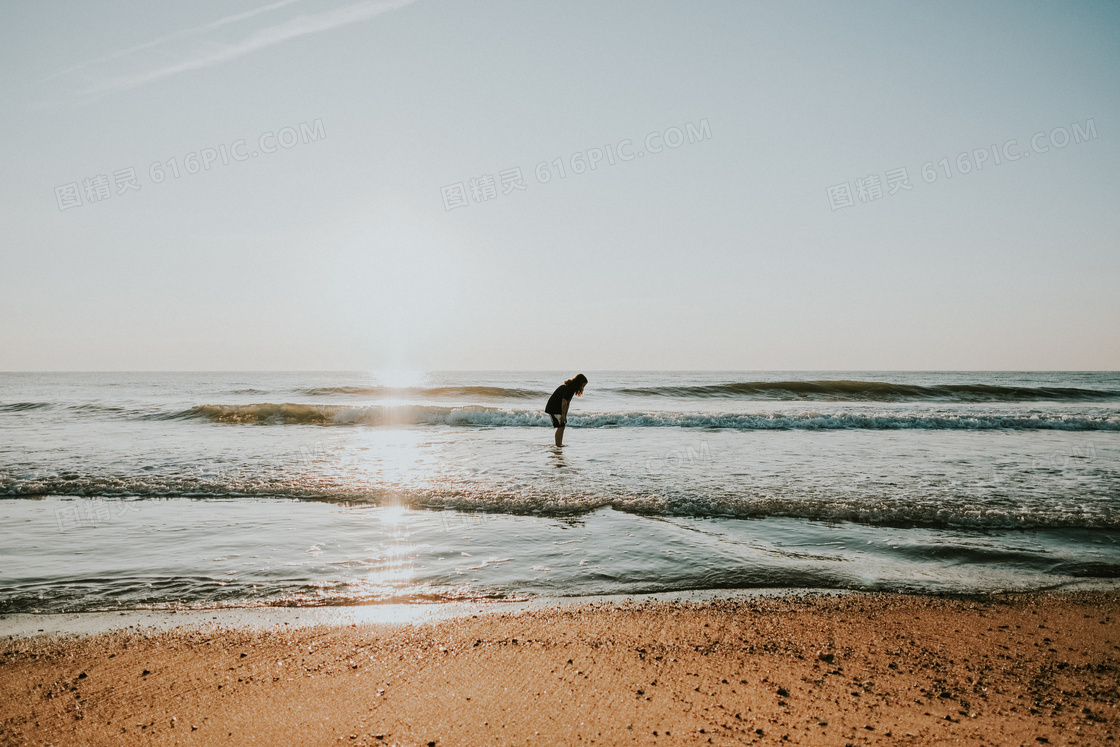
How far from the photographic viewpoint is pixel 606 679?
320 cm

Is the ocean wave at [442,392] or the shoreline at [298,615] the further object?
the ocean wave at [442,392]

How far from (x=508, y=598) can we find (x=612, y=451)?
27.9ft

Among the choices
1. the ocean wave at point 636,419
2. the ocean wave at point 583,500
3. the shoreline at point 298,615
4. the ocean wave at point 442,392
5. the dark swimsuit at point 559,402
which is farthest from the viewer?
the ocean wave at point 442,392

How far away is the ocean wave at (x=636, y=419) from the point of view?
1859cm

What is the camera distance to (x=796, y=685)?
10.2ft

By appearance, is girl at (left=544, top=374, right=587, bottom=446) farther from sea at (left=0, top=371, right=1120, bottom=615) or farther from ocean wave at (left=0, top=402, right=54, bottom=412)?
ocean wave at (left=0, top=402, right=54, bottom=412)

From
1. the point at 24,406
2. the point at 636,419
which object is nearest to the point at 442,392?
the point at 636,419

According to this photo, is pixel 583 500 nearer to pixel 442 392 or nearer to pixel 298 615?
pixel 298 615

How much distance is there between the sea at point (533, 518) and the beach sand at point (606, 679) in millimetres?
637

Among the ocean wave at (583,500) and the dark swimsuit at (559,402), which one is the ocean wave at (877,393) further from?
the ocean wave at (583,500)

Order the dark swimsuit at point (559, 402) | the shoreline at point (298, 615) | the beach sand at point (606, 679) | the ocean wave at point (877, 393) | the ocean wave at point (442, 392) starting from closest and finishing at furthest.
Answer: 1. the beach sand at point (606, 679)
2. the shoreline at point (298, 615)
3. the dark swimsuit at point (559, 402)
4. the ocean wave at point (877, 393)
5. the ocean wave at point (442, 392)

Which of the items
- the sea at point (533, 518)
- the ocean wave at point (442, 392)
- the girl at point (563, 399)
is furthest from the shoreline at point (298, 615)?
the ocean wave at point (442, 392)

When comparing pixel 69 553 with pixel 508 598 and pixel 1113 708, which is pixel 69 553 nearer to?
pixel 508 598

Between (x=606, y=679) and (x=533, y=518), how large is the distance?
3.92 meters
